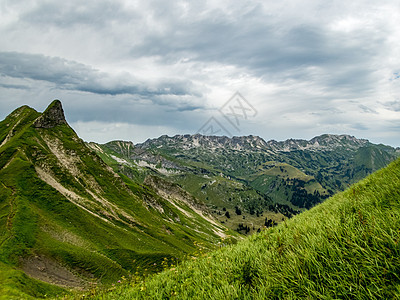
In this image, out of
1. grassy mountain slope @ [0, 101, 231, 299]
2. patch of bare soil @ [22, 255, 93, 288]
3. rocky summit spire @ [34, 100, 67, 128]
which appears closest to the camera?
patch of bare soil @ [22, 255, 93, 288]

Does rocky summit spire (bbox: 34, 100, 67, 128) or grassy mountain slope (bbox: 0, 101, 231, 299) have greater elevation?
rocky summit spire (bbox: 34, 100, 67, 128)

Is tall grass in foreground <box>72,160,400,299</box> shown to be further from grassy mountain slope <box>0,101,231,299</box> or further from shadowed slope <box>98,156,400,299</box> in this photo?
grassy mountain slope <box>0,101,231,299</box>

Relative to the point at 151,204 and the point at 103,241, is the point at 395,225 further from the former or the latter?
the point at 151,204

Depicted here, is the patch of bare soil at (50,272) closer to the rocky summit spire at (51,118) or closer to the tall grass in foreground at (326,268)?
the tall grass in foreground at (326,268)

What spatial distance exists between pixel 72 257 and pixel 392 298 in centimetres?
9444

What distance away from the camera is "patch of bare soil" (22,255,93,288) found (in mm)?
64062

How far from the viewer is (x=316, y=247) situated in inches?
150

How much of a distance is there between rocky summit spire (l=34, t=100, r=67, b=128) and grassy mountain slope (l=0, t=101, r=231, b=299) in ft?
3.62

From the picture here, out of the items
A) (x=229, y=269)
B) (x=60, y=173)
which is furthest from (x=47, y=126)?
(x=229, y=269)

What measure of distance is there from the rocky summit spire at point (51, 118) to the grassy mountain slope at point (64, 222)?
43.5 inches

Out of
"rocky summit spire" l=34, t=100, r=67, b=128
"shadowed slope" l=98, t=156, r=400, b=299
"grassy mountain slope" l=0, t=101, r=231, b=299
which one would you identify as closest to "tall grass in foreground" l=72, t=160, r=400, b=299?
"shadowed slope" l=98, t=156, r=400, b=299

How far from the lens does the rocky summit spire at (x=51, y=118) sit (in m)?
177

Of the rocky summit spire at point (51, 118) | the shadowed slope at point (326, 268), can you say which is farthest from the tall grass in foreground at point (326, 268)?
the rocky summit spire at point (51, 118)

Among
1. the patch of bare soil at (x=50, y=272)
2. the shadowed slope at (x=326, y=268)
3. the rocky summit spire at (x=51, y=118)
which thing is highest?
the rocky summit spire at (x=51, y=118)
